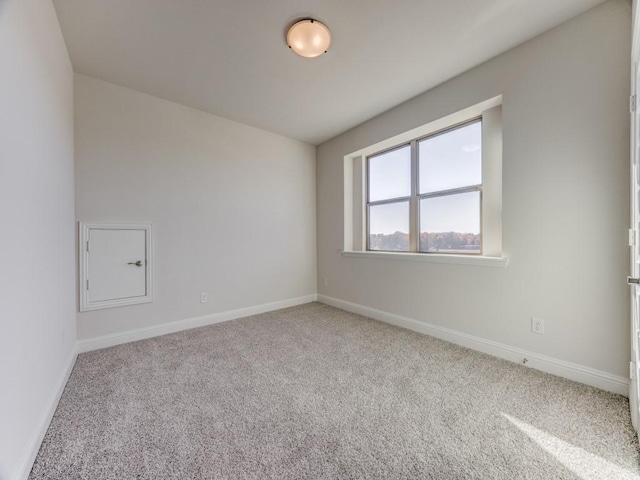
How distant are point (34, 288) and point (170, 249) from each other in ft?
5.28

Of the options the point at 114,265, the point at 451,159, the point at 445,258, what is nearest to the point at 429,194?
the point at 451,159

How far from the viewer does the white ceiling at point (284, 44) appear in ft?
5.91

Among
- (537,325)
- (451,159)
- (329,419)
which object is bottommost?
(329,419)

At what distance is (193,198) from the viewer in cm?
316

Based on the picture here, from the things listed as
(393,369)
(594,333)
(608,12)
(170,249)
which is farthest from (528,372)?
(170,249)

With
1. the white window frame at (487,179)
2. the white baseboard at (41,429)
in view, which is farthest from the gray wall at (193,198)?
the white window frame at (487,179)

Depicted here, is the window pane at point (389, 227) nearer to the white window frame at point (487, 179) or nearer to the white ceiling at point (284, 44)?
the white window frame at point (487, 179)

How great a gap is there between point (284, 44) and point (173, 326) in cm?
302

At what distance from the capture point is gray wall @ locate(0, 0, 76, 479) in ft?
3.65

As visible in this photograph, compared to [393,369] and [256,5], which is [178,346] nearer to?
[393,369]

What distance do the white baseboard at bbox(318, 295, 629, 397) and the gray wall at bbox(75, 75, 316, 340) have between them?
5.78ft

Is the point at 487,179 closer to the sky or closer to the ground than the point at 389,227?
closer to the sky

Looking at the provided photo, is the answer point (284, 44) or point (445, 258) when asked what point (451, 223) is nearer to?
point (445, 258)

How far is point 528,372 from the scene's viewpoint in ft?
6.73
